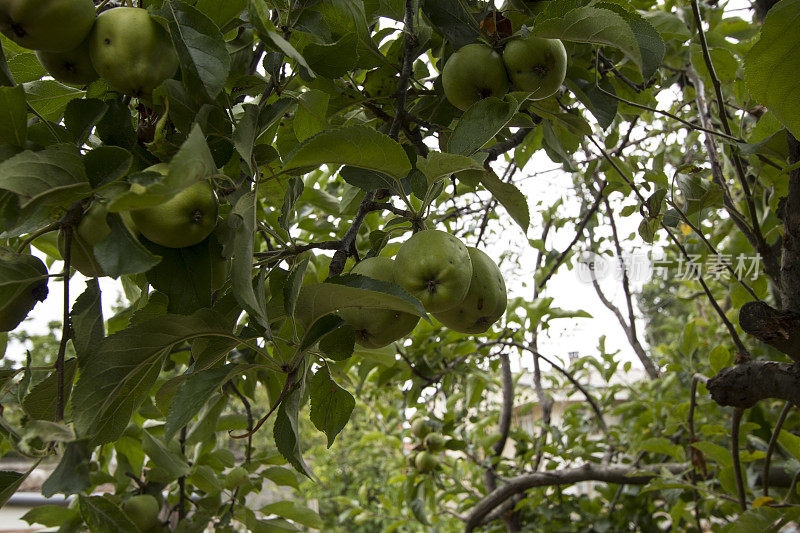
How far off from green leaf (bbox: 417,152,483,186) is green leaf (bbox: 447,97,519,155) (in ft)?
0.11

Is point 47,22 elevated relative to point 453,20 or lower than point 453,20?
lower

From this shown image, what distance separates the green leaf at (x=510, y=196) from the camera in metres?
0.93

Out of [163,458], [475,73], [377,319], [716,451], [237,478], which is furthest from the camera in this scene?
[716,451]

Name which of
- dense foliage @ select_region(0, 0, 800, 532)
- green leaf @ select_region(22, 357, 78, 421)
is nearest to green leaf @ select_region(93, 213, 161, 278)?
dense foliage @ select_region(0, 0, 800, 532)

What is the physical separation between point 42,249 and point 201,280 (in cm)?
83

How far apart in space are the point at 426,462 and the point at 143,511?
1326mm

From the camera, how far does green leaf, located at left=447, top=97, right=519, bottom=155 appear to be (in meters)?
0.76

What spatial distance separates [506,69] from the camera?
909mm

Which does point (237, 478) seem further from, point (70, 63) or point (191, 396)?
point (70, 63)

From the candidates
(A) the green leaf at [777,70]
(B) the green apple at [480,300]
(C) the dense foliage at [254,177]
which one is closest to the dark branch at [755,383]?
(C) the dense foliage at [254,177]

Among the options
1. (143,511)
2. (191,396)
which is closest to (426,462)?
(143,511)

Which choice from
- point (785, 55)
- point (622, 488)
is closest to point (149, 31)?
point (785, 55)

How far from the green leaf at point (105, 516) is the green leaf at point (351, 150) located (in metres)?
0.57

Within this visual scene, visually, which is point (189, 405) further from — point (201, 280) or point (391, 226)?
point (391, 226)
